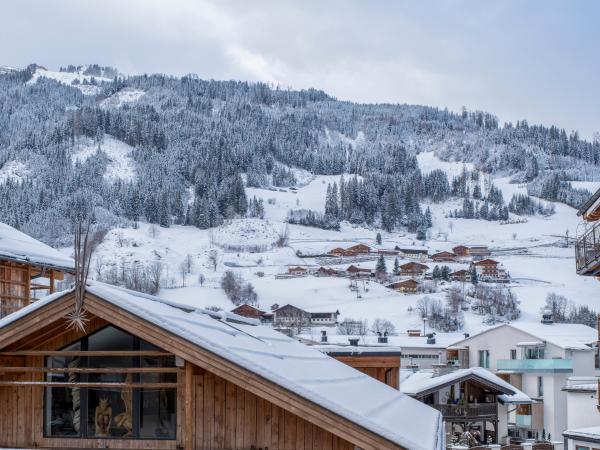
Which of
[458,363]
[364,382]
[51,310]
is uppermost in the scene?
[51,310]

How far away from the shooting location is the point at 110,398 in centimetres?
945

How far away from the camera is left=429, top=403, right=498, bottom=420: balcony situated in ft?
119

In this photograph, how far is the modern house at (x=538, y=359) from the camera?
5072 centimetres

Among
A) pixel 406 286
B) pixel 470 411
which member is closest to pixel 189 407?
pixel 470 411

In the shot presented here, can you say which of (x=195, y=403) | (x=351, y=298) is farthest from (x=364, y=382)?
(x=351, y=298)

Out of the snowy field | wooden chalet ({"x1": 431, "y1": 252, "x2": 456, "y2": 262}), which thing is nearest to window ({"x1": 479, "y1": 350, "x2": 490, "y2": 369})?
the snowy field

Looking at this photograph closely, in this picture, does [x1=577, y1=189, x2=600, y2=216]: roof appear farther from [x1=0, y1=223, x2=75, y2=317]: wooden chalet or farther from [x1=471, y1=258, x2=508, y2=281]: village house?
[x1=471, y1=258, x2=508, y2=281]: village house

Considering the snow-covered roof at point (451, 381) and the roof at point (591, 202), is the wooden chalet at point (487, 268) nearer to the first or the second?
the snow-covered roof at point (451, 381)

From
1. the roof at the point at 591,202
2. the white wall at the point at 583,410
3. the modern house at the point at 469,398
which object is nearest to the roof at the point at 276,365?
the roof at the point at 591,202

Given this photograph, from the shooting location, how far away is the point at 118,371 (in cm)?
909

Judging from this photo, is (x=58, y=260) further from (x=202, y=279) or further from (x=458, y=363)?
(x=202, y=279)

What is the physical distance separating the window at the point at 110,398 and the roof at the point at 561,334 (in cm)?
4837

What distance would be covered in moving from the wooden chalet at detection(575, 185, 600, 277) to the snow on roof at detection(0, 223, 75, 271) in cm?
1368

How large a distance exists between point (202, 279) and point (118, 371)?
145170 mm
